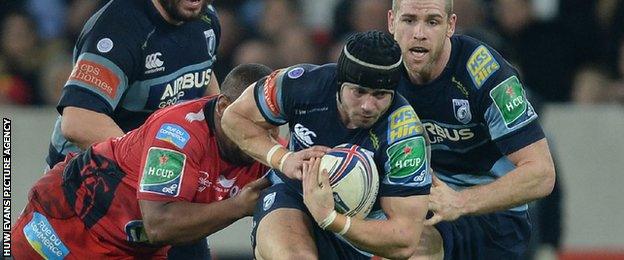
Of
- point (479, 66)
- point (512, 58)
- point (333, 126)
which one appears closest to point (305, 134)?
point (333, 126)

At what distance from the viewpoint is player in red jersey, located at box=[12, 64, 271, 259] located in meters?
7.86

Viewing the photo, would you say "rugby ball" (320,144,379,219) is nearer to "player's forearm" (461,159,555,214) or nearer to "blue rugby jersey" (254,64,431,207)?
"blue rugby jersey" (254,64,431,207)

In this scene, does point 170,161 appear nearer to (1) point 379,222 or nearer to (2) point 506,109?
(1) point 379,222

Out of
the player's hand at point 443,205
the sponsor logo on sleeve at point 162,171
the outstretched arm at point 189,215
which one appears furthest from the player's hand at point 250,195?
the player's hand at point 443,205

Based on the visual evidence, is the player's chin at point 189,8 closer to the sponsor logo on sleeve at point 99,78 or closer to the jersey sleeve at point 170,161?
the sponsor logo on sleeve at point 99,78

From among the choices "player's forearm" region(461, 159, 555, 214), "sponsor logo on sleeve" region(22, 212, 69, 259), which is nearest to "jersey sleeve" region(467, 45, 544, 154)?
"player's forearm" region(461, 159, 555, 214)

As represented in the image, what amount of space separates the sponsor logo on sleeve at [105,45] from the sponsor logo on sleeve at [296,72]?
1.34m

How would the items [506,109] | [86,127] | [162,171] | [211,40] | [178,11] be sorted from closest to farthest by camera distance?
[162,171]
[506,109]
[86,127]
[178,11]
[211,40]

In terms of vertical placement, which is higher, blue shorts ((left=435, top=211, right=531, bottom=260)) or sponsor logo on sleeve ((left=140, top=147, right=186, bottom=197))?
sponsor logo on sleeve ((left=140, top=147, right=186, bottom=197))

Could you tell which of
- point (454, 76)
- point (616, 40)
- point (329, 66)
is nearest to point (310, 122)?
point (329, 66)

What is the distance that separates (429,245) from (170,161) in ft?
4.83

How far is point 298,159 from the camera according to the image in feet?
24.5

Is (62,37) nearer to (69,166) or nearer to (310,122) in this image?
(69,166)

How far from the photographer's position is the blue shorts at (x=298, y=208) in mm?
7777
